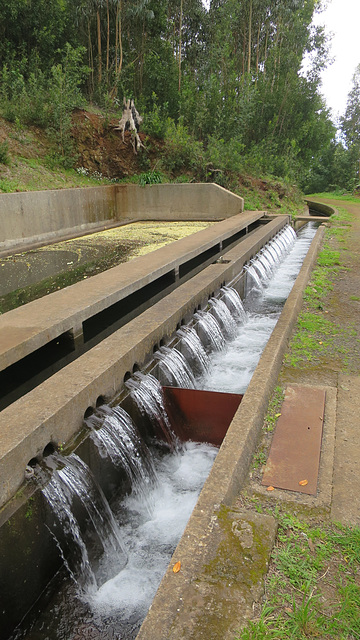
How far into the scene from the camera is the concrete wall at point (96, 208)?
407 inches

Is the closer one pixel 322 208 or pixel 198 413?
pixel 198 413

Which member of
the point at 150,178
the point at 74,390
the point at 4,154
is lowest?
the point at 74,390

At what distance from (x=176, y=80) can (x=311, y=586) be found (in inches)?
838

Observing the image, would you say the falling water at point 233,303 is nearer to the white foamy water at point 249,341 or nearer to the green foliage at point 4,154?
the white foamy water at point 249,341

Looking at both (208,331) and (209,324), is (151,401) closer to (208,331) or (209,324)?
(208,331)

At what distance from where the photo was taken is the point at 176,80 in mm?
19625

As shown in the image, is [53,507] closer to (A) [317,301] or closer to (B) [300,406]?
(B) [300,406]

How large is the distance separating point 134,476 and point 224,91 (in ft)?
66.3

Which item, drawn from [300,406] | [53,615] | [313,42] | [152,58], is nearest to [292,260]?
[300,406]

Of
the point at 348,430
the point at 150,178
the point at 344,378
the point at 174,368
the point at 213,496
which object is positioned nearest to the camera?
the point at 213,496

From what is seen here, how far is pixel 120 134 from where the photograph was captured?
54.5 ft

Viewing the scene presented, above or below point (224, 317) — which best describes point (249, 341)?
below

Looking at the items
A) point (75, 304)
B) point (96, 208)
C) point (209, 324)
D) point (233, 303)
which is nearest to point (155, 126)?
point (96, 208)

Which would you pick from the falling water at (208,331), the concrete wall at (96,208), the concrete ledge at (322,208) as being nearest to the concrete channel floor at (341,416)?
the falling water at (208,331)
